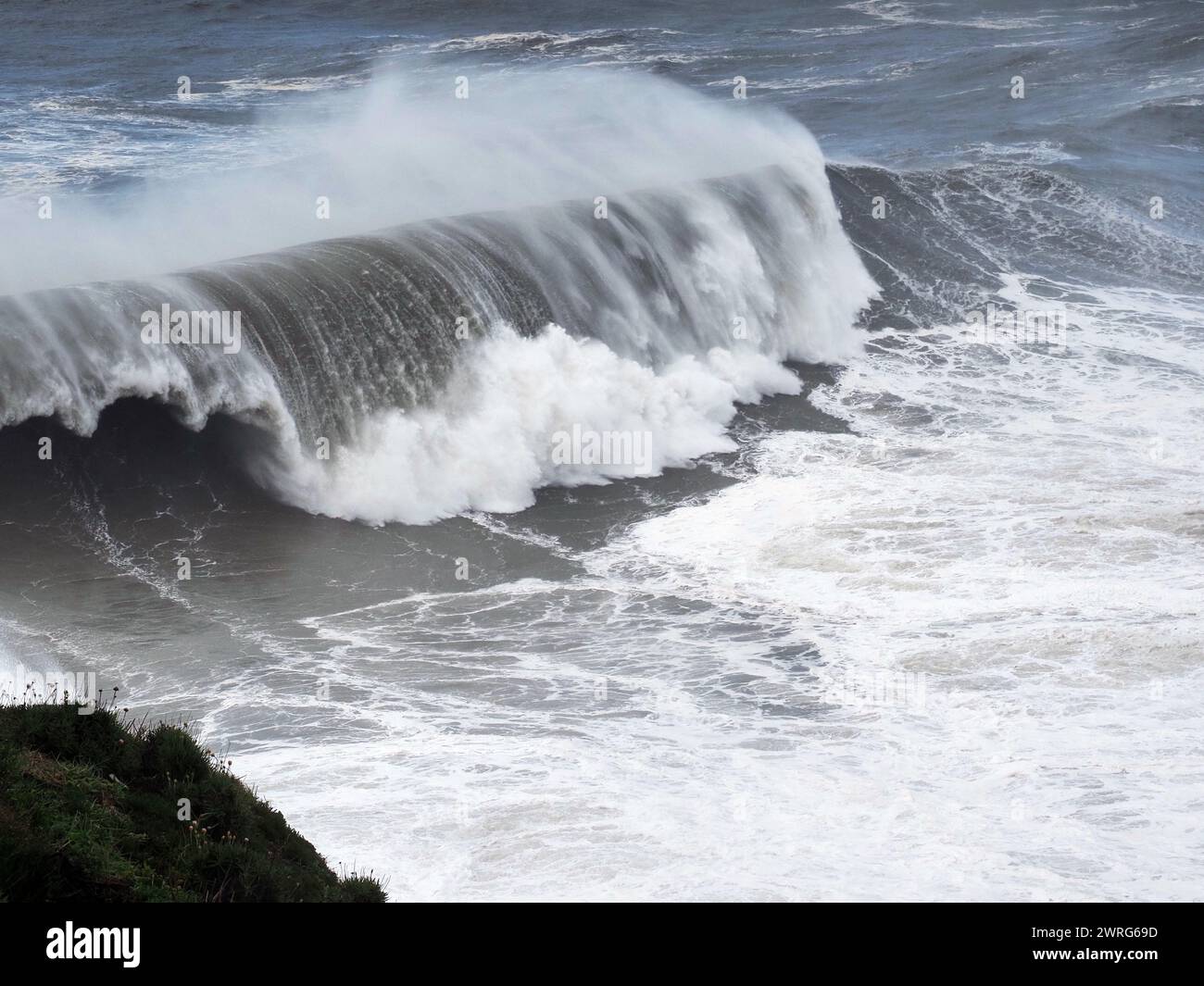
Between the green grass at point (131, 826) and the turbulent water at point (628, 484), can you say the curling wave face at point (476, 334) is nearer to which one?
the turbulent water at point (628, 484)

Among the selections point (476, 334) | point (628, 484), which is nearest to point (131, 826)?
point (628, 484)

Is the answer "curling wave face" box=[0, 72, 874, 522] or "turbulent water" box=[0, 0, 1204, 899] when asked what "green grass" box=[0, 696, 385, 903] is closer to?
"turbulent water" box=[0, 0, 1204, 899]

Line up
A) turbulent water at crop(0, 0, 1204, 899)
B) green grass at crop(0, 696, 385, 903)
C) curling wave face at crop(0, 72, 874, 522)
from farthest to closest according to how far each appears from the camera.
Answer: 1. curling wave face at crop(0, 72, 874, 522)
2. turbulent water at crop(0, 0, 1204, 899)
3. green grass at crop(0, 696, 385, 903)

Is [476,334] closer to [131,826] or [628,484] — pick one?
[628,484]

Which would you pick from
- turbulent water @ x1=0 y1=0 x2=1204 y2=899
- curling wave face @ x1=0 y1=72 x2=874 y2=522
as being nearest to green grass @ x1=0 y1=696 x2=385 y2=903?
turbulent water @ x1=0 y1=0 x2=1204 y2=899
